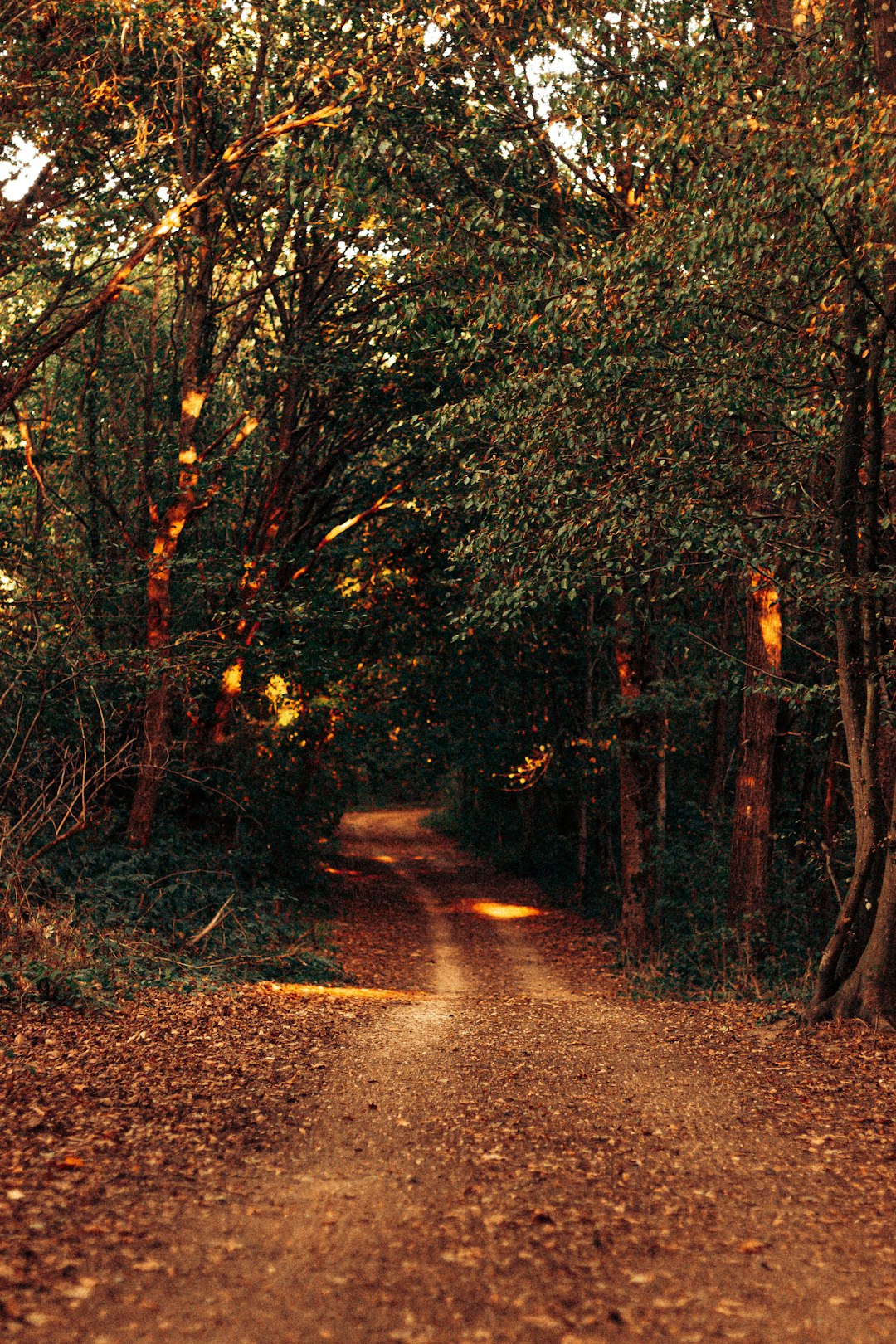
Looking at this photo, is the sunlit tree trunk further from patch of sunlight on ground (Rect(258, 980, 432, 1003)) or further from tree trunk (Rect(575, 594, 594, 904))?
tree trunk (Rect(575, 594, 594, 904))

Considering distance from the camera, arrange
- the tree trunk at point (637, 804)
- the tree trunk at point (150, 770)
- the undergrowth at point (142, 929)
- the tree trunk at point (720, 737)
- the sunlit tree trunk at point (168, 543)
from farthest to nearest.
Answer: the tree trunk at point (720, 737) < the tree trunk at point (637, 804) < the tree trunk at point (150, 770) < the sunlit tree trunk at point (168, 543) < the undergrowth at point (142, 929)

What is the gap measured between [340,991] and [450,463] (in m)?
7.79

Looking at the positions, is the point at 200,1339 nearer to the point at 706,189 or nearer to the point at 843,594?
the point at 843,594

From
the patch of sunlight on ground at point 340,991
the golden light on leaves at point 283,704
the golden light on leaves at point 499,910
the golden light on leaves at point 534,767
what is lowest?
the golden light on leaves at point 499,910

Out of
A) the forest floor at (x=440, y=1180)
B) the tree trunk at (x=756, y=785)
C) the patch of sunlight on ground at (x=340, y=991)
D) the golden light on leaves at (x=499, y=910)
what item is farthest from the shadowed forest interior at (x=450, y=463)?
the forest floor at (x=440, y=1180)

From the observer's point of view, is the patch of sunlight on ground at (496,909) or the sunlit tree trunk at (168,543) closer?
the sunlit tree trunk at (168,543)

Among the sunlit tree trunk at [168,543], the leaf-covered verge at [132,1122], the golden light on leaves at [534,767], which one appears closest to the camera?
the leaf-covered verge at [132,1122]

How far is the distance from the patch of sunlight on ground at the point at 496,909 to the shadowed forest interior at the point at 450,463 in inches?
45.6

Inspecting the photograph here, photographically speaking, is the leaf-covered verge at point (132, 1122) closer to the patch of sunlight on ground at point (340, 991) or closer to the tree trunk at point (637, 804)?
the patch of sunlight on ground at point (340, 991)

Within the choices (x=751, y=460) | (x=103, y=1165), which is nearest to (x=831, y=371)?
(x=751, y=460)

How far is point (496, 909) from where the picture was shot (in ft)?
84.2

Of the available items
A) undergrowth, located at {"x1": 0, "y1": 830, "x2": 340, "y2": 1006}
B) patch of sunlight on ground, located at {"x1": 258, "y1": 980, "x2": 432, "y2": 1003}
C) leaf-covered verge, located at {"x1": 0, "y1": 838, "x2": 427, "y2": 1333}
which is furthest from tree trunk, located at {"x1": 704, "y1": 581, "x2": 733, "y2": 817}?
leaf-covered verge, located at {"x1": 0, "y1": 838, "x2": 427, "y2": 1333}

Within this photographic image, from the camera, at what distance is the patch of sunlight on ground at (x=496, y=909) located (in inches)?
975

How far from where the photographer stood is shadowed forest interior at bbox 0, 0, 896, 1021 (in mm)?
9164
